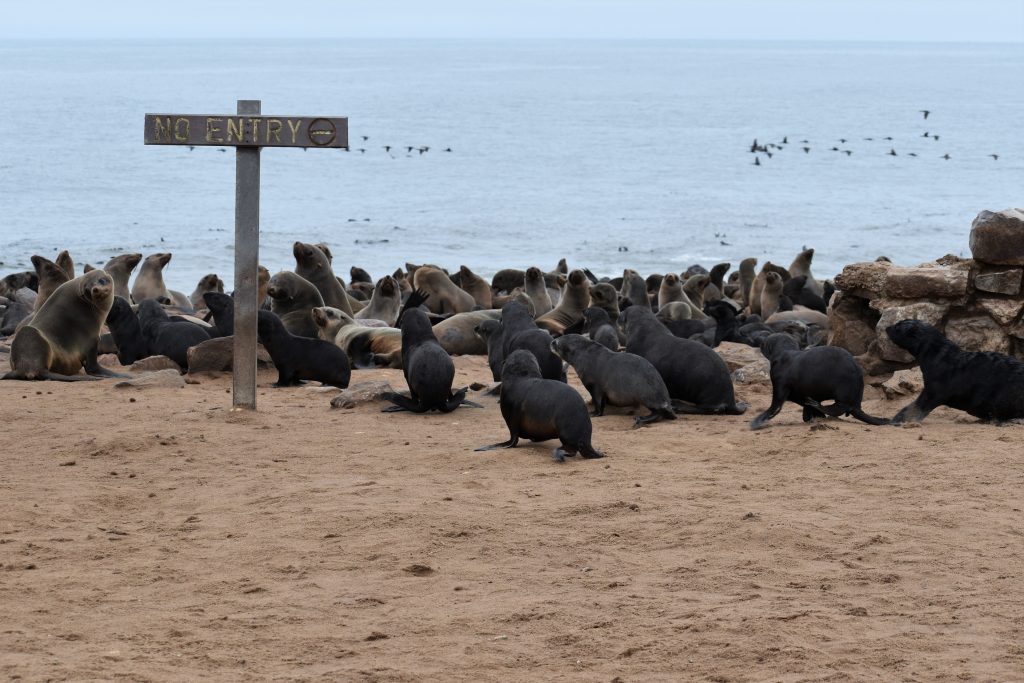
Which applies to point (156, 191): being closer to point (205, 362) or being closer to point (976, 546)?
point (205, 362)

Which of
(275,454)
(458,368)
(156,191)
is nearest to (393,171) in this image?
(156,191)

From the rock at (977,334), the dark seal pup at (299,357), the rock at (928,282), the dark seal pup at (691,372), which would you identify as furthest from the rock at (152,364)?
the rock at (977,334)

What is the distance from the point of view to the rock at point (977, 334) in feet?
32.3

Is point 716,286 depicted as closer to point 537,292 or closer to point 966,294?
point 537,292

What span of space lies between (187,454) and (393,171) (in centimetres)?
4978

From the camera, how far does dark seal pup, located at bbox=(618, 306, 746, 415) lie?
9.11m

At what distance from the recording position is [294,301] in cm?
1273

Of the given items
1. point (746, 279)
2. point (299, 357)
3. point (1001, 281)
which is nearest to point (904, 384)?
point (1001, 281)

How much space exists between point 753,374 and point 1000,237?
2.29m

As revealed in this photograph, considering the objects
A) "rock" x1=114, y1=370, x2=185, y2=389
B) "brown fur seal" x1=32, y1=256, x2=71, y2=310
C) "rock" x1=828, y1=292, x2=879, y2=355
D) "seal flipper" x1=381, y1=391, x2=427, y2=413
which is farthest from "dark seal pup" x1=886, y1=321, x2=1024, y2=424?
"brown fur seal" x1=32, y1=256, x2=71, y2=310

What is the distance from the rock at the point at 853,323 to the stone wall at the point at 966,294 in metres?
0.18

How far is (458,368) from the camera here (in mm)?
11805

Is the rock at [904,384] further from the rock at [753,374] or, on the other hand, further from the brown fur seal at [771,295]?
the brown fur seal at [771,295]

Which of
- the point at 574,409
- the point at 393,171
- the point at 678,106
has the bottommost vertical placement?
the point at 574,409
